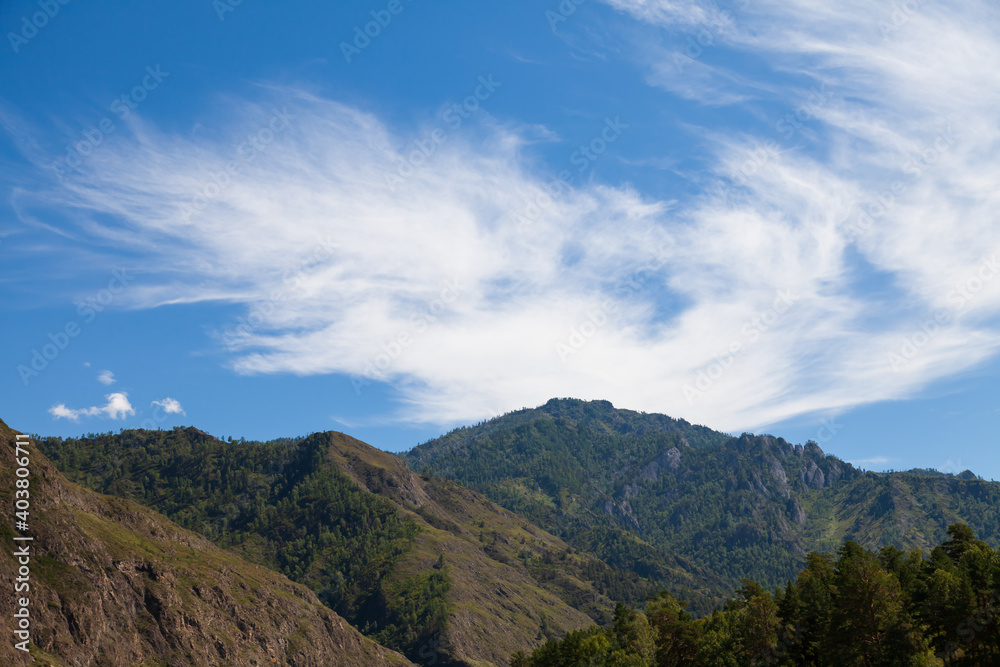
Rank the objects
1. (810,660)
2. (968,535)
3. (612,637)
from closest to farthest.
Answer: (810,660) → (968,535) → (612,637)

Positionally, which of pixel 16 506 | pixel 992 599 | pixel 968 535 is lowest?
pixel 992 599

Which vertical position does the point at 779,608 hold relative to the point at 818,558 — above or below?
below

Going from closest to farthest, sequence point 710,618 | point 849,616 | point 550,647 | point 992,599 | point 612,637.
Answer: point 992,599
point 849,616
point 710,618
point 612,637
point 550,647

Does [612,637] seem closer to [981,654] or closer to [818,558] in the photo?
[818,558]

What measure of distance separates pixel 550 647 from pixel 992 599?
362ft

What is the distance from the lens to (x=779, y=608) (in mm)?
116312

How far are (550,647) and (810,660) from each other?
266 feet

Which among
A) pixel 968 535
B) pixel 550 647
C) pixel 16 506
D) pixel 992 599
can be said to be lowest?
pixel 550 647

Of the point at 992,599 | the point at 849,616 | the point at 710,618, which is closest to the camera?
the point at 992,599

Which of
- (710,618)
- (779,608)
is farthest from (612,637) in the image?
(779,608)

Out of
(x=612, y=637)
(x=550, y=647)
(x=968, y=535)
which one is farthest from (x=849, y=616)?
(x=550, y=647)

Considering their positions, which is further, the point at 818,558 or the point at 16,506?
the point at 16,506

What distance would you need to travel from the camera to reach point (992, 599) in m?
89.2

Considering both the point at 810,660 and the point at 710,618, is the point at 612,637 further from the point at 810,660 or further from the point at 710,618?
the point at 810,660
